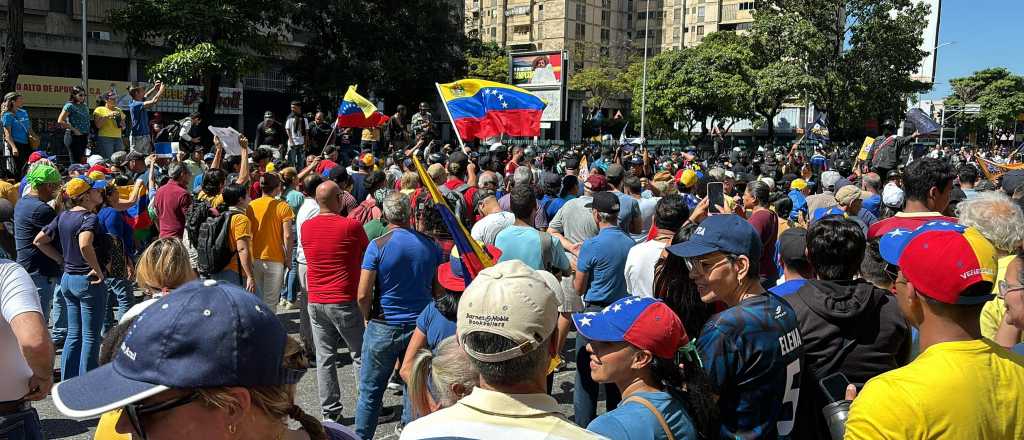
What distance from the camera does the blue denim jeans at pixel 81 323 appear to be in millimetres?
6117

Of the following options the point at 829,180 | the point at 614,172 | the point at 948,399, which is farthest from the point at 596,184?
the point at 948,399

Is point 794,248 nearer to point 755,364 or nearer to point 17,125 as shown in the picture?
point 755,364

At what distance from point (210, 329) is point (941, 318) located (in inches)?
84.0

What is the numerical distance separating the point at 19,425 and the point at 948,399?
136 inches

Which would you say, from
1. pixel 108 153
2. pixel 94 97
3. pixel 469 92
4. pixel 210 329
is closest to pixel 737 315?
pixel 210 329

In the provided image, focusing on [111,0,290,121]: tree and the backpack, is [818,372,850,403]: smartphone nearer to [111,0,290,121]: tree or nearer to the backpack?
the backpack

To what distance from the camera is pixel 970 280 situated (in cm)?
232

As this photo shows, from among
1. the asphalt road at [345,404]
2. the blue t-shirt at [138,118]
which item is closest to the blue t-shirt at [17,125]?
the blue t-shirt at [138,118]

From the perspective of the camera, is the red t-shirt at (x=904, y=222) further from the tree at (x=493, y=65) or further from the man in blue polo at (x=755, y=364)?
the tree at (x=493, y=65)

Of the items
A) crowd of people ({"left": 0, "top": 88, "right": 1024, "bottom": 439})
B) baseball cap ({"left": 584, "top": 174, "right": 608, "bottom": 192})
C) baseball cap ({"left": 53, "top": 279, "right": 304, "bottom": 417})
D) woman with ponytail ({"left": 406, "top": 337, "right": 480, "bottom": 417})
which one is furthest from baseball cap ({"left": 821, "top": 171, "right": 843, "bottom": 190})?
baseball cap ({"left": 53, "top": 279, "right": 304, "bottom": 417})

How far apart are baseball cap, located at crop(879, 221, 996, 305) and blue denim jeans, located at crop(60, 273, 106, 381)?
5.97 meters

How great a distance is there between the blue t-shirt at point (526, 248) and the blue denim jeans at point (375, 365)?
3.00ft

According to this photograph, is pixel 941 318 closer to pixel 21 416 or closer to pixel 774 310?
pixel 774 310

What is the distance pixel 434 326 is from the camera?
4.37m
